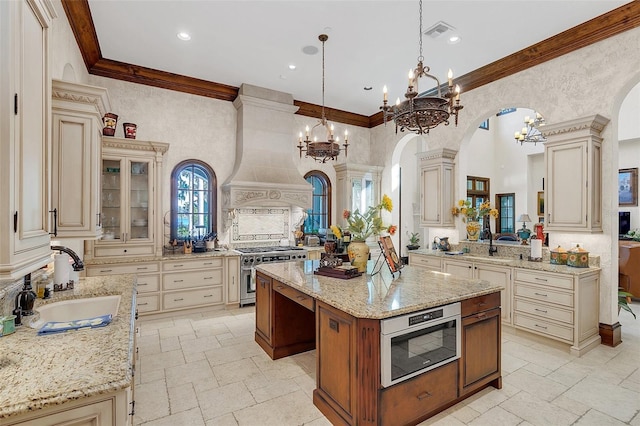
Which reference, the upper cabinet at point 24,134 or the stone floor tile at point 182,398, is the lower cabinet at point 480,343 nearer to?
the stone floor tile at point 182,398

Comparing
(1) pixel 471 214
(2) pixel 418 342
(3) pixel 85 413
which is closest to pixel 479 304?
(2) pixel 418 342

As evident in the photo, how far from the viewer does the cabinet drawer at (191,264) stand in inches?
185

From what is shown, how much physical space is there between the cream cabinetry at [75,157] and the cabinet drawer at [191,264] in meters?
2.03

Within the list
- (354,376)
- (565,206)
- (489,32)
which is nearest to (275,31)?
(489,32)

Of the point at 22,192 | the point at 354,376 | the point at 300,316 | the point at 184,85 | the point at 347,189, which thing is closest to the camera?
the point at 22,192

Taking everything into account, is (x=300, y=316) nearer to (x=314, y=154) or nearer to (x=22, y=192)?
(x=314, y=154)

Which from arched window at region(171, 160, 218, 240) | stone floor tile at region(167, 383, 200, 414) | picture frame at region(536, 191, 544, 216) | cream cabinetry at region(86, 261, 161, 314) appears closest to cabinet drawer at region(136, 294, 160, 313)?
cream cabinetry at region(86, 261, 161, 314)

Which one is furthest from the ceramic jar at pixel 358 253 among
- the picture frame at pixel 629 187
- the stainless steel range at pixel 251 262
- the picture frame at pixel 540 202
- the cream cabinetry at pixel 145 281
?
the picture frame at pixel 540 202

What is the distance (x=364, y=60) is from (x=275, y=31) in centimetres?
138

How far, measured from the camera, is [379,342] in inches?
78.6

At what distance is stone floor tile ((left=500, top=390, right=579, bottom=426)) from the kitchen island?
192 mm

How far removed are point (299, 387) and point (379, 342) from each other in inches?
48.6

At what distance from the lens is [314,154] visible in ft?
14.5

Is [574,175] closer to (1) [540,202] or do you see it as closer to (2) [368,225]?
(2) [368,225]
